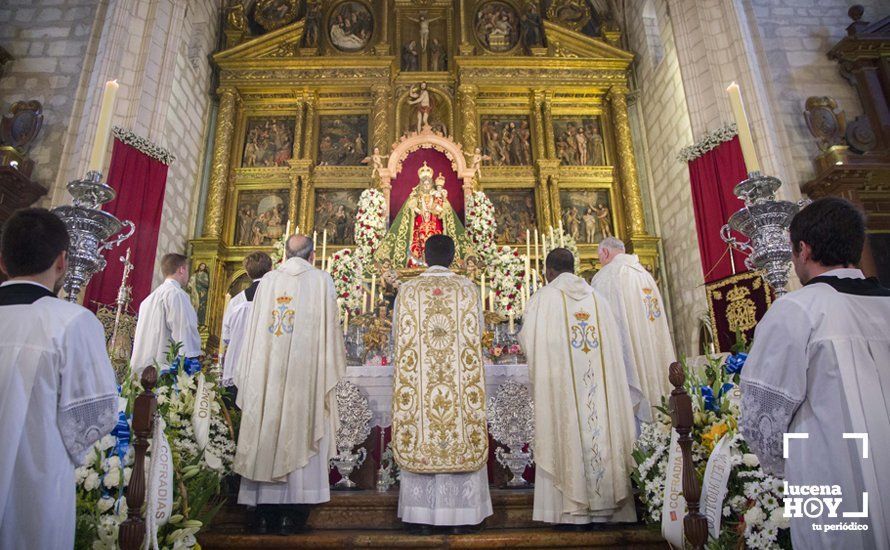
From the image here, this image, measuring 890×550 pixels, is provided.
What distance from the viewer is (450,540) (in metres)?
3.06

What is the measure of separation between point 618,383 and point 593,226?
648cm

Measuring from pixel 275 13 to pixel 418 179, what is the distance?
5.20 metres

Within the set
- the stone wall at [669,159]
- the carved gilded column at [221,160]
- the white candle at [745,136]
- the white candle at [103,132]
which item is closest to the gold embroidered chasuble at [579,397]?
the white candle at [745,136]

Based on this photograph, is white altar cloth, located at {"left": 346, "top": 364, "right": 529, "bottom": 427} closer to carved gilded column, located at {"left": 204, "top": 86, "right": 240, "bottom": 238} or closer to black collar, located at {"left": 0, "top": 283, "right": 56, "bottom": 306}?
black collar, located at {"left": 0, "top": 283, "right": 56, "bottom": 306}

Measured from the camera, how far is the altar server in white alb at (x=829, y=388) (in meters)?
1.72

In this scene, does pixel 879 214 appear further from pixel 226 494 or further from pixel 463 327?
pixel 226 494

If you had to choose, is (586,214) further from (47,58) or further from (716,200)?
(47,58)

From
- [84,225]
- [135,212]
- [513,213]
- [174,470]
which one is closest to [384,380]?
→ [174,470]

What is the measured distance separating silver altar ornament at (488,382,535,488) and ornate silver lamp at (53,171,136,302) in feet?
9.04

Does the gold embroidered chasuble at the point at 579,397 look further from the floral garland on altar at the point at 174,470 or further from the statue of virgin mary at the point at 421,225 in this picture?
the statue of virgin mary at the point at 421,225

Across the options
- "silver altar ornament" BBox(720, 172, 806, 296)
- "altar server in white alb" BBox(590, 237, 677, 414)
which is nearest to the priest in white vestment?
"altar server in white alb" BBox(590, 237, 677, 414)

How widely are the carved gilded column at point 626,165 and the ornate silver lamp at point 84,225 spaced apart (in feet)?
26.5

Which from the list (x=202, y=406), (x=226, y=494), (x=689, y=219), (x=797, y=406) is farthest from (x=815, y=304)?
(x=689, y=219)

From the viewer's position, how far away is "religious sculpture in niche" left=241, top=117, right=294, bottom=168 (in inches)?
400
